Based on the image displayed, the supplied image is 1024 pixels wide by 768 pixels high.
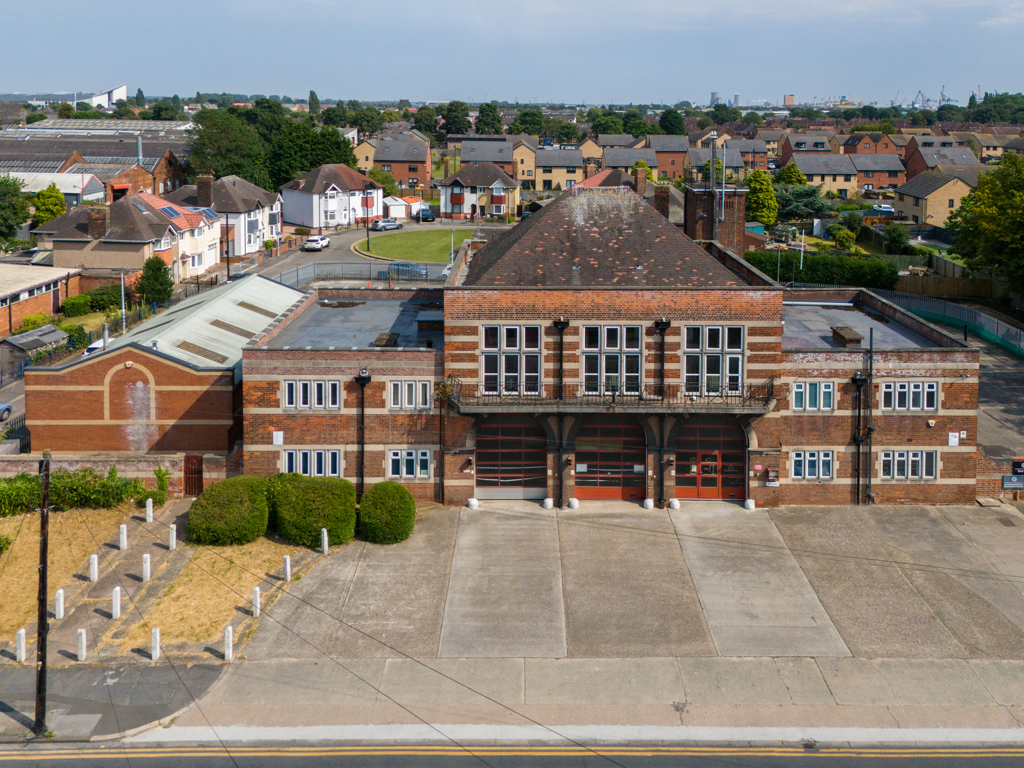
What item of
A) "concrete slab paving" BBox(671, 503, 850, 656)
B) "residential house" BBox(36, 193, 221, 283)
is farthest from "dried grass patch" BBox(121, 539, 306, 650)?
"residential house" BBox(36, 193, 221, 283)

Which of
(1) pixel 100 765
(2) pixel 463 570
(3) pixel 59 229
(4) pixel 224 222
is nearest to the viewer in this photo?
(1) pixel 100 765

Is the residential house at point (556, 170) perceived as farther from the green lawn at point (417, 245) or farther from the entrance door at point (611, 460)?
the entrance door at point (611, 460)

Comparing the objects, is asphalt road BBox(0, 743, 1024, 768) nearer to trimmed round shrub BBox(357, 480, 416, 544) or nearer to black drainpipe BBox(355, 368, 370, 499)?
trimmed round shrub BBox(357, 480, 416, 544)

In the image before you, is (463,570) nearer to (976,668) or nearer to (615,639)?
(615,639)

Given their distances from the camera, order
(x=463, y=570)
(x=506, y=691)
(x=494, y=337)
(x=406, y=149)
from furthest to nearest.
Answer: (x=406, y=149)
(x=494, y=337)
(x=463, y=570)
(x=506, y=691)

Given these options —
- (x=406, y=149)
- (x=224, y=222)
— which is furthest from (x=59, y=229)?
(x=406, y=149)

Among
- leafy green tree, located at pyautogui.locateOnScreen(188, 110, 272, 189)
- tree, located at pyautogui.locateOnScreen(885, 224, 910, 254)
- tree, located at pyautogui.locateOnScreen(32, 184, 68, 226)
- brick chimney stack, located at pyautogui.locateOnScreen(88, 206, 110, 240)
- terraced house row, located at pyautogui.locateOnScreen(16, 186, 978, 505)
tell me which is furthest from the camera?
leafy green tree, located at pyautogui.locateOnScreen(188, 110, 272, 189)
